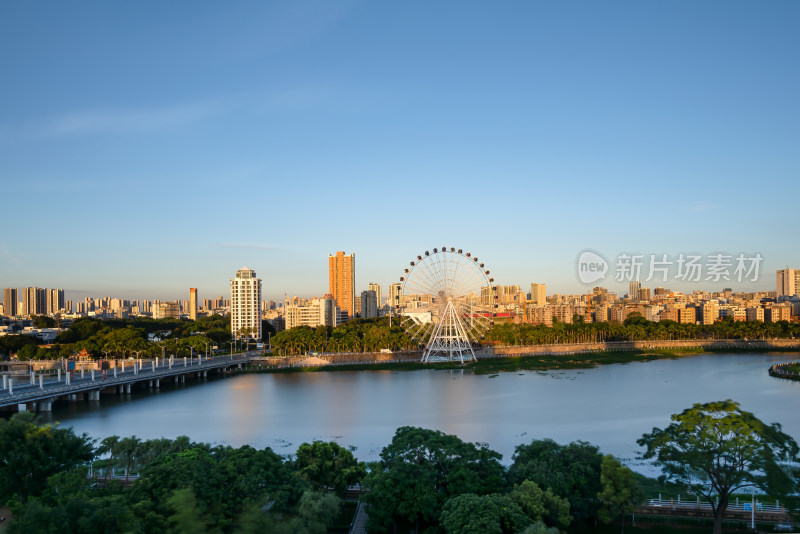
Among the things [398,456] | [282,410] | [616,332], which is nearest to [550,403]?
[282,410]

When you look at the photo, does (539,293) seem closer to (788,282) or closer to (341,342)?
(788,282)

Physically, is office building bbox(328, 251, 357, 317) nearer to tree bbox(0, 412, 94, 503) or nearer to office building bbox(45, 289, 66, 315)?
office building bbox(45, 289, 66, 315)

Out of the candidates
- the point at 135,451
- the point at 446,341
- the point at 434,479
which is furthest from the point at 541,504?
the point at 446,341

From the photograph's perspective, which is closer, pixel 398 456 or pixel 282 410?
pixel 398 456

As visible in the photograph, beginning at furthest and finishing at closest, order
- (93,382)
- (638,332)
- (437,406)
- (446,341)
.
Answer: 1. (638,332)
2. (446,341)
3. (93,382)
4. (437,406)

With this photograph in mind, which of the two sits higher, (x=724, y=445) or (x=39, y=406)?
(x=724, y=445)

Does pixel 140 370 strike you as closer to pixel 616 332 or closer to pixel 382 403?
pixel 382 403

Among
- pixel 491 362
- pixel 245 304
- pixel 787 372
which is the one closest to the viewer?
pixel 787 372

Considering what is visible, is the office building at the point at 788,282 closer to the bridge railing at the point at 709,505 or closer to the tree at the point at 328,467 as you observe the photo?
the bridge railing at the point at 709,505
